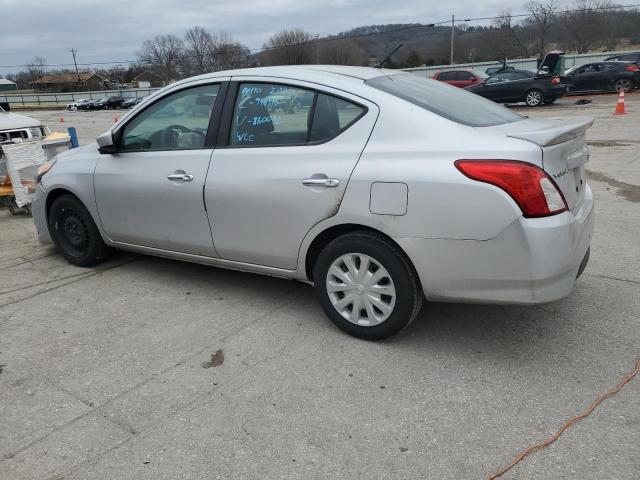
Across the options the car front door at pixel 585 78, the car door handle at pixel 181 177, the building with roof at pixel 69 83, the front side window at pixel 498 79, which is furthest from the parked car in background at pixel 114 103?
the car door handle at pixel 181 177

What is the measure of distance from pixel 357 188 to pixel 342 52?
5126 centimetres

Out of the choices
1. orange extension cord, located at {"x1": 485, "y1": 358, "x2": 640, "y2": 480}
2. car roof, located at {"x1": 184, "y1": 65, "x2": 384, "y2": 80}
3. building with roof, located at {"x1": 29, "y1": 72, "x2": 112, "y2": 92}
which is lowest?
orange extension cord, located at {"x1": 485, "y1": 358, "x2": 640, "y2": 480}

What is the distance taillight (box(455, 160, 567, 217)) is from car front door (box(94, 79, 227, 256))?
6.46 feet

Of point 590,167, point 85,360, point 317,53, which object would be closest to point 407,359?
point 85,360

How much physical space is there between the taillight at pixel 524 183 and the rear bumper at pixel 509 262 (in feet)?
0.21

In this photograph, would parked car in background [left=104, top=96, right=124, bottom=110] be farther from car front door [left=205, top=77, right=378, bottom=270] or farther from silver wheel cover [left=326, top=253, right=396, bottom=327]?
silver wheel cover [left=326, top=253, right=396, bottom=327]

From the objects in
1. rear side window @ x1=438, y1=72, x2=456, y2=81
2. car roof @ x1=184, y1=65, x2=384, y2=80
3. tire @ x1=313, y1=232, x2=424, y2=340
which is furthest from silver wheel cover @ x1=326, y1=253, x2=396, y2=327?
rear side window @ x1=438, y1=72, x2=456, y2=81

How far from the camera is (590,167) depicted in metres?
8.65

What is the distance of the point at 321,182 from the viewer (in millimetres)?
3320

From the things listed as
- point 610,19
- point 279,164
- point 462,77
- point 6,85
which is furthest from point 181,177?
point 6,85

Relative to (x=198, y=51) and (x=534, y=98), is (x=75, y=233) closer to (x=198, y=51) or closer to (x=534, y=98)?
(x=534, y=98)

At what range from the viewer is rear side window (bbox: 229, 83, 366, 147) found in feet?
11.3

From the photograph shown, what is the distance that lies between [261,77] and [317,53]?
55.4 meters

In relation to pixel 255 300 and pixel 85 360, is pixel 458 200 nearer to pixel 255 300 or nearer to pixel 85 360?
pixel 255 300
